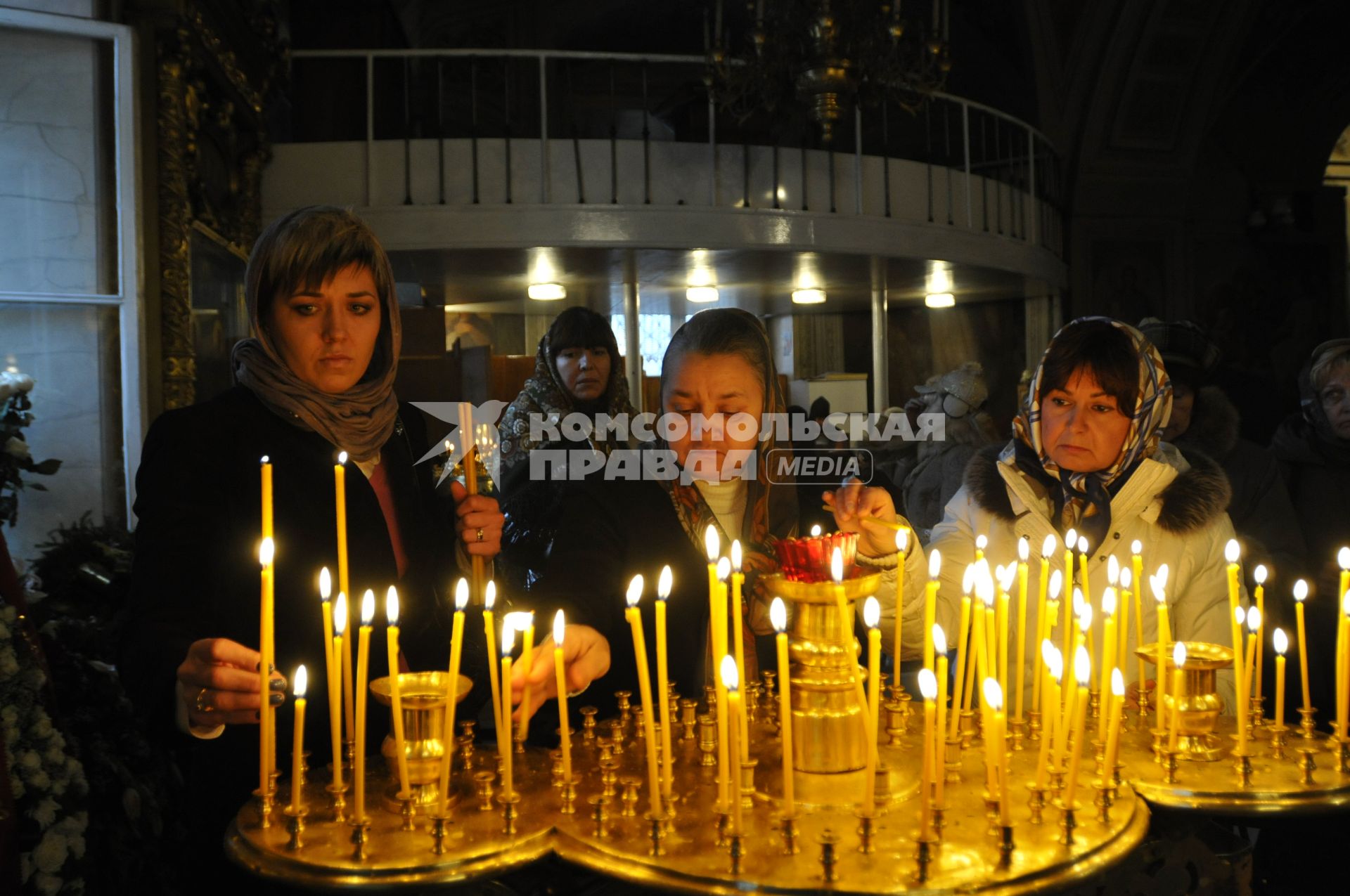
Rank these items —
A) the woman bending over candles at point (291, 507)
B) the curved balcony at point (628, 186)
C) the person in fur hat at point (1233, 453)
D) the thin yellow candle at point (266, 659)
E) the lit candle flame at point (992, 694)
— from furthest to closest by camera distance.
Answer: the curved balcony at point (628, 186)
the person in fur hat at point (1233, 453)
the woman bending over candles at point (291, 507)
the thin yellow candle at point (266, 659)
the lit candle flame at point (992, 694)

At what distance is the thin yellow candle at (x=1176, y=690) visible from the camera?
5.00 feet

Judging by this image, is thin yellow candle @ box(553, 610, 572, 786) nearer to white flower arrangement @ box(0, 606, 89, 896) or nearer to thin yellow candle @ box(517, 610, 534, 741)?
thin yellow candle @ box(517, 610, 534, 741)

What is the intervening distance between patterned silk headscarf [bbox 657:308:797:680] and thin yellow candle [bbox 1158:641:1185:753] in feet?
2.64

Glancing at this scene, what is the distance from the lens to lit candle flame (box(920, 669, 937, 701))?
1.25 meters

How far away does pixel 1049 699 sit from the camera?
56.1 inches

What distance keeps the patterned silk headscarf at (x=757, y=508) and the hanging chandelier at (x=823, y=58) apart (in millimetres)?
5829

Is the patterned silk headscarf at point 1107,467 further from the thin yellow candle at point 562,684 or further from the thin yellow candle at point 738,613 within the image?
the thin yellow candle at point 562,684

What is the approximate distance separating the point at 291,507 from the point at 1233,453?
296 cm

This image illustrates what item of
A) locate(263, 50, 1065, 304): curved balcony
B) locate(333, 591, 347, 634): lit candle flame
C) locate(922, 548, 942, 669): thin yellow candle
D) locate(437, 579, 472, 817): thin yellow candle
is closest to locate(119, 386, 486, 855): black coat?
locate(333, 591, 347, 634): lit candle flame

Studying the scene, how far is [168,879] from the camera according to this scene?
242 centimetres

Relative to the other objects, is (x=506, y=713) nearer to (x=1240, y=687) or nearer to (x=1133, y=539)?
(x=1240, y=687)

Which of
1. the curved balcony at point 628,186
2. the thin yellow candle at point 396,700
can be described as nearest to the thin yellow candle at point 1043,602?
the thin yellow candle at point 396,700

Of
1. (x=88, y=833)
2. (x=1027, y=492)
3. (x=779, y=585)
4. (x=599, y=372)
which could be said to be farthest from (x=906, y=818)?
(x=599, y=372)

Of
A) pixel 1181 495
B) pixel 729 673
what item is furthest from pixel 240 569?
pixel 1181 495
